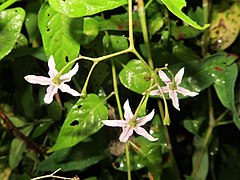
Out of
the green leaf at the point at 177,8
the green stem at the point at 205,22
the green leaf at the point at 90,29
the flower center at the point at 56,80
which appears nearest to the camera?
the green leaf at the point at 177,8

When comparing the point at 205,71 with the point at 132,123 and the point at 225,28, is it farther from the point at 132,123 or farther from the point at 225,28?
→ the point at 132,123

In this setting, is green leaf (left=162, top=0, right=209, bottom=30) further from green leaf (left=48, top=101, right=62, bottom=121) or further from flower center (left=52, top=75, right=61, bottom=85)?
green leaf (left=48, top=101, right=62, bottom=121)

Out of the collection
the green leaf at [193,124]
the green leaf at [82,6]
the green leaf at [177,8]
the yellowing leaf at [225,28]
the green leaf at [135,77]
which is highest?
the green leaf at [177,8]

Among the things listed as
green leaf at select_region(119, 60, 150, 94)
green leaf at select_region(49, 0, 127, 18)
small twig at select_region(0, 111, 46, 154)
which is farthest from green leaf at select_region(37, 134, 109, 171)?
green leaf at select_region(49, 0, 127, 18)

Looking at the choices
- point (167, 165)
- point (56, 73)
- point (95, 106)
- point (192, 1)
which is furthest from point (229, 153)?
point (56, 73)

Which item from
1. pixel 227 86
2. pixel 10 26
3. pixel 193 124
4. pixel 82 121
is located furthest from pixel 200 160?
pixel 10 26

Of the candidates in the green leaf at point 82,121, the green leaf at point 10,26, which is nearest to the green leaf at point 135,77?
the green leaf at point 82,121

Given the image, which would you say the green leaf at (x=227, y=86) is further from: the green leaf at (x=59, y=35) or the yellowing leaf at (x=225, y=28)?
the green leaf at (x=59, y=35)

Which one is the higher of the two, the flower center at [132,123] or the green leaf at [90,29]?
the green leaf at [90,29]
